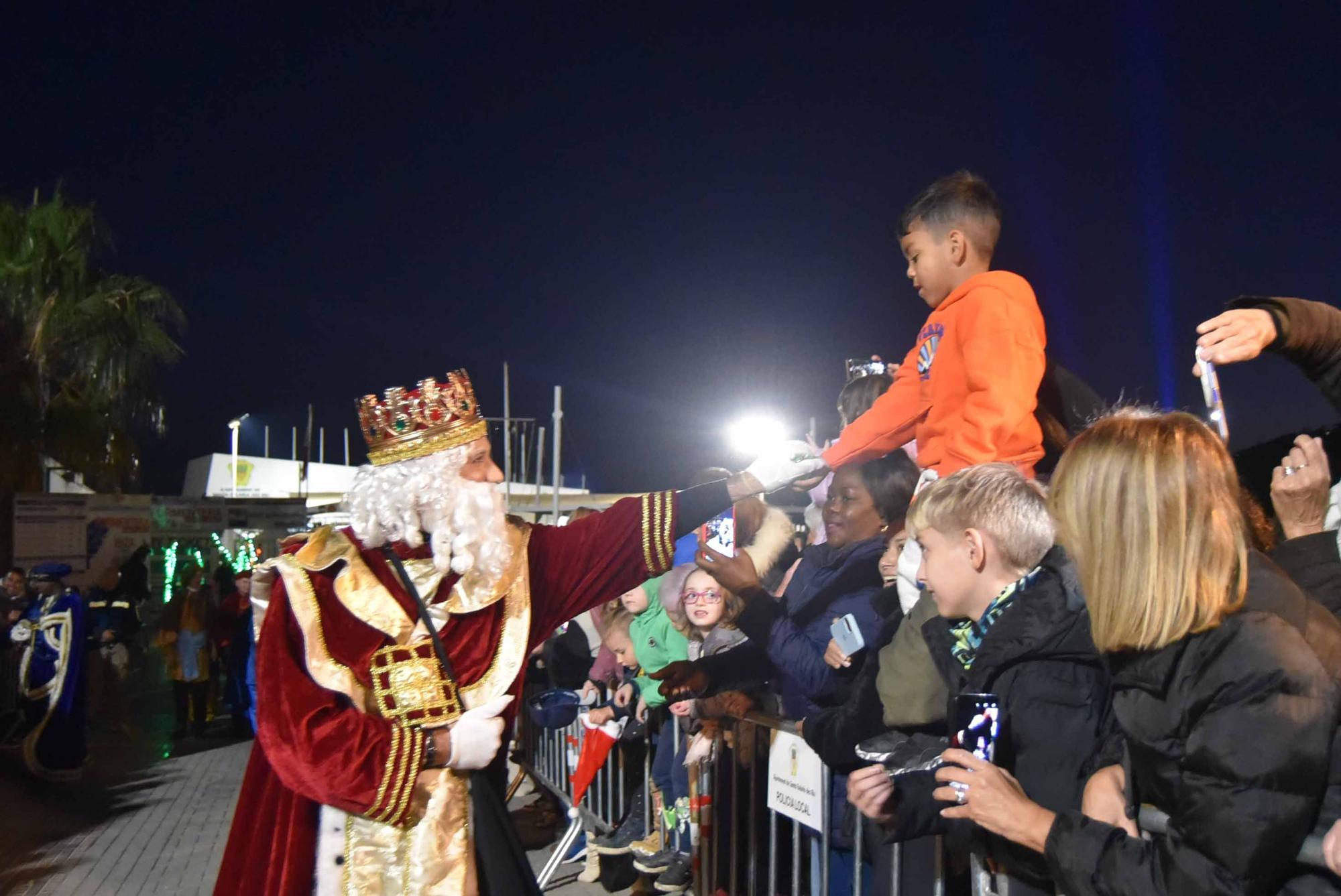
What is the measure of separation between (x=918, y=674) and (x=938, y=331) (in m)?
1.04

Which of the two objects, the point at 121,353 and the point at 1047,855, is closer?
the point at 1047,855

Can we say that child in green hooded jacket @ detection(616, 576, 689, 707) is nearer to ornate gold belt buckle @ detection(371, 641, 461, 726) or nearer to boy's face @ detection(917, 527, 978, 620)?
ornate gold belt buckle @ detection(371, 641, 461, 726)

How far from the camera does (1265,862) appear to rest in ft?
A: 5.24

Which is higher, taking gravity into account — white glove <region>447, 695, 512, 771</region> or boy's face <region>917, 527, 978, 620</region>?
boy's face <region>917, 527, 978, 620</region>

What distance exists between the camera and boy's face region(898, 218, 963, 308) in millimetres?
3218

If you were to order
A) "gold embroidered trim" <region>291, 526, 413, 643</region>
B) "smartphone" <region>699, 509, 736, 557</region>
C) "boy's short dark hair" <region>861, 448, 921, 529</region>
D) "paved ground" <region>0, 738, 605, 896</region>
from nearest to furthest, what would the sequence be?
"gold embroidered trim" <region>291, 526, 413, 643</region>, "boy's short dark hair" <region>861, 448, 921, 529</region>, "smartphone" <region>699, 509, 736, 557</region>, "paved ground" <region>0, 738, 605, 896</region>

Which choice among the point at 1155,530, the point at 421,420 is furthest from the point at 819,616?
the point at 1155,530

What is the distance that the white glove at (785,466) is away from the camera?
139 inches

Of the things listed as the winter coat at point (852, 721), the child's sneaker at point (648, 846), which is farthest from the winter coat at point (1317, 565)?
the child's sneaker at point (648, 846)

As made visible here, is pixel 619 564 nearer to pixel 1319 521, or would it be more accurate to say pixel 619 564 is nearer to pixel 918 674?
pixel 918 674

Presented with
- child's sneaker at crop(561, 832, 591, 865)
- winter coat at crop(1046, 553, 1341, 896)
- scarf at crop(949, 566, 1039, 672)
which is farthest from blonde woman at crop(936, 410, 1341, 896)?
child's sneaker at crop(561, 832, 591, 865)

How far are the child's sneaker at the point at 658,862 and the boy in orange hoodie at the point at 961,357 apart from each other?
9.05 ft

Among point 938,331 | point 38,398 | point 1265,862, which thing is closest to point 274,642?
point 938,331

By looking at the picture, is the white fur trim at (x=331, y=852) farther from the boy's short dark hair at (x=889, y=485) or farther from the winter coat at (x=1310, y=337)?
the winter coat at (x=1310, y=337)
